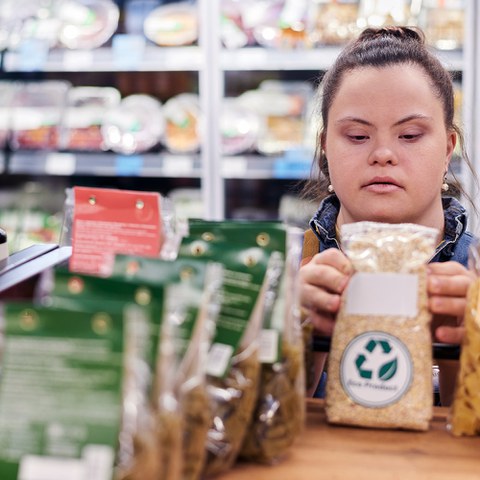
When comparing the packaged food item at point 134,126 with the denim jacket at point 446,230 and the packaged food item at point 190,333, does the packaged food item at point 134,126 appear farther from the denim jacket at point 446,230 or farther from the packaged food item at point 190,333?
the packaged food item at point 190,333

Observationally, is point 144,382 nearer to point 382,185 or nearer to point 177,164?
point 382,185

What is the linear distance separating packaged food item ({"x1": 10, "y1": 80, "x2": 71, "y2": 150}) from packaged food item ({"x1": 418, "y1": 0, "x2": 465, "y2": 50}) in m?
1.57

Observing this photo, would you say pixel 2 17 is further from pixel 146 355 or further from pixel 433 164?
pixel 146 355

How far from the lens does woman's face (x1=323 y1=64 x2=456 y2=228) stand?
1387mm

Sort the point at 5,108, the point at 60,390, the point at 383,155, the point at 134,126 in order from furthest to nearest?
1. the point at 5,108
2. the point at 134,126
3. the point at 383,155
4. the point at 60,390

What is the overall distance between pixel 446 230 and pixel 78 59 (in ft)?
7.02

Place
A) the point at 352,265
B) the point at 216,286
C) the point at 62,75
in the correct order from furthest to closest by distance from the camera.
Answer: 1. the point at 62,75
2. the point at 352,265
3. the point at 216,286

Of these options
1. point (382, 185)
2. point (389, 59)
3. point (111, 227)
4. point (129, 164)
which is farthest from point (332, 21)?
point (111, 227)

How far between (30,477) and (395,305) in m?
0.44

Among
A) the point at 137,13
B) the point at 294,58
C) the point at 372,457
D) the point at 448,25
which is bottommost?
the point at 372,457

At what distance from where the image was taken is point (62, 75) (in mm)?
3660

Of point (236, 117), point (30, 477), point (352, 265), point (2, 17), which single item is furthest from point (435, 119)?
point (2, 17)

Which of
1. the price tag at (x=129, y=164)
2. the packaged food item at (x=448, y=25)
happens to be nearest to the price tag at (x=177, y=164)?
the price tag at (x=129, y=164)

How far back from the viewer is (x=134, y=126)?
3.43m
